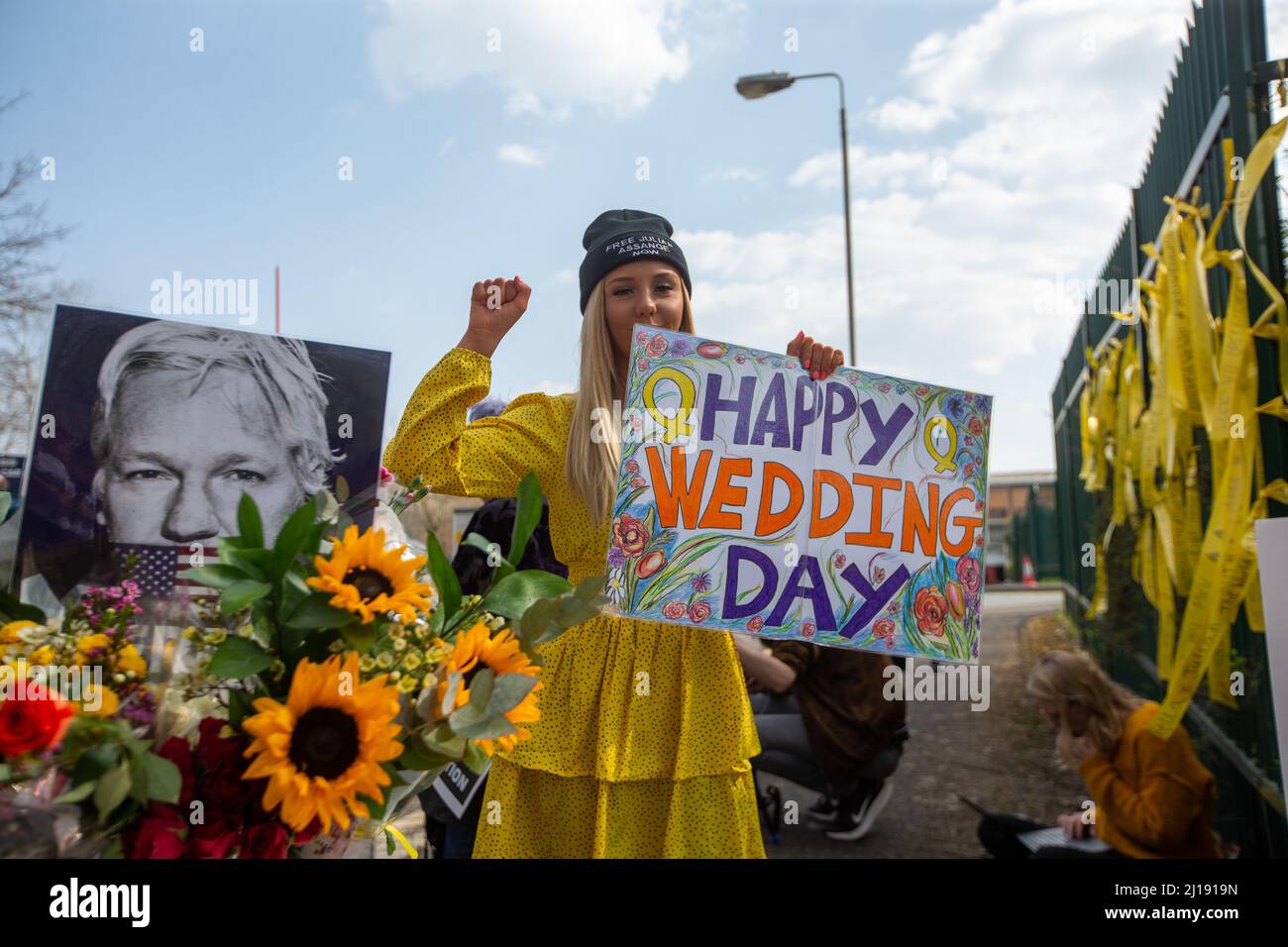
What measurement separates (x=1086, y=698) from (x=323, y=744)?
3.37 meters

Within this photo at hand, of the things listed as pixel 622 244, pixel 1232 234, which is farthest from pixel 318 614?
pixel 1232 234

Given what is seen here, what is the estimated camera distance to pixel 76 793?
2.54ft

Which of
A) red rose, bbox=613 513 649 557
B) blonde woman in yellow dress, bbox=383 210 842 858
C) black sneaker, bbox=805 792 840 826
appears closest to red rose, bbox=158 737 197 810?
blonde woman in yellow dress, bbox=383 210 842 858

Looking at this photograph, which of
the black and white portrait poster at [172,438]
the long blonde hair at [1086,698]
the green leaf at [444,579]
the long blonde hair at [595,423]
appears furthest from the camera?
the long blonde hair at [1086,698]

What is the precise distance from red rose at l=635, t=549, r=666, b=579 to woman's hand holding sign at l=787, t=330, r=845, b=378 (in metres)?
0.45

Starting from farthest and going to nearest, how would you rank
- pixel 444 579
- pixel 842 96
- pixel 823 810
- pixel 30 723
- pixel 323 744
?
pixel 842 96
pixel 823 810
pixel 444 579
pixel 323 744
pixel 30 723

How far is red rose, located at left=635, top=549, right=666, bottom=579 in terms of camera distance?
1576 millimetres

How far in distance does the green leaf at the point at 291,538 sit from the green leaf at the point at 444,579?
13 cm

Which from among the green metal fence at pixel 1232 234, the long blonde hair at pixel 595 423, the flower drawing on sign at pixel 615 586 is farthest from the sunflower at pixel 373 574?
the green metal fence at pixel 1232 234

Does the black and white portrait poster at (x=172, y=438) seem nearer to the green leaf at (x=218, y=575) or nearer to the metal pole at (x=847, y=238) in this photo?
the green leaf at (x=218, y=575)

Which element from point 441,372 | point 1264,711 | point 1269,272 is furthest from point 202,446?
point 1264,711

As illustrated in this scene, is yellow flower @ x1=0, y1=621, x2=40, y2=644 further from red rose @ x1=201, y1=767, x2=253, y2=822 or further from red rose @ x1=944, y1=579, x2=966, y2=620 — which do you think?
red rose @ x1=944, y1=579, x2=966, y2=620

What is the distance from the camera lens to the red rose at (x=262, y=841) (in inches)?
35.9

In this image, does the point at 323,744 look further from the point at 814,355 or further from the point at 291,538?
the point at 814,355
